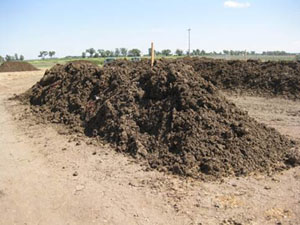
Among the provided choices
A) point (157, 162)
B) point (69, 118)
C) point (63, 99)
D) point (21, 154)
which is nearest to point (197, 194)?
point (157, 162)

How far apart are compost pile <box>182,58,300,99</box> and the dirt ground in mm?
9254

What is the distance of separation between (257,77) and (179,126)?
33.8 ft

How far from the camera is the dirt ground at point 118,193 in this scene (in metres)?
3.88

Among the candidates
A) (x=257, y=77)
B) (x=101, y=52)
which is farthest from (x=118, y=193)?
(x=101, y=52)

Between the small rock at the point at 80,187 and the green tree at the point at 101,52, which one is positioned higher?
the green tree at the point at 101,52

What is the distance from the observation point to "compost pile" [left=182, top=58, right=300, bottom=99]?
1336cm

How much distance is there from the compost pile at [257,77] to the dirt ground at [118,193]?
9254 millimetres

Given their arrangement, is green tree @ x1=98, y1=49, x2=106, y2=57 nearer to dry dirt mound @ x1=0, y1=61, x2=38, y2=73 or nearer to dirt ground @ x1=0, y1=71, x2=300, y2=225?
dry dirt mound @ x1=0, y1=61, x2=38, y2=73

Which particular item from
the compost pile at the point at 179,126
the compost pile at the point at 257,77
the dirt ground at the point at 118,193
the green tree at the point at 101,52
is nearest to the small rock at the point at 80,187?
the dirt ground at the point at 118,193

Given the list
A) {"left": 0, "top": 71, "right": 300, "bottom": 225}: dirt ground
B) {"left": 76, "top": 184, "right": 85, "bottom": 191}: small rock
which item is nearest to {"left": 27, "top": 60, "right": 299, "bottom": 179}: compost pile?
{"left": 0, "top": 71, "right": 300, "bottom": 225}: dirt ground

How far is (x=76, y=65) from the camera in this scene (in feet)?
39.8

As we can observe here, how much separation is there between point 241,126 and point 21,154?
201 inches

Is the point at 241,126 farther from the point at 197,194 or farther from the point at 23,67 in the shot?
the point at 23,67

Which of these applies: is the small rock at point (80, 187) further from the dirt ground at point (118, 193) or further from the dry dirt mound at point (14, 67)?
the dry dirt mound at point (14, 67)
